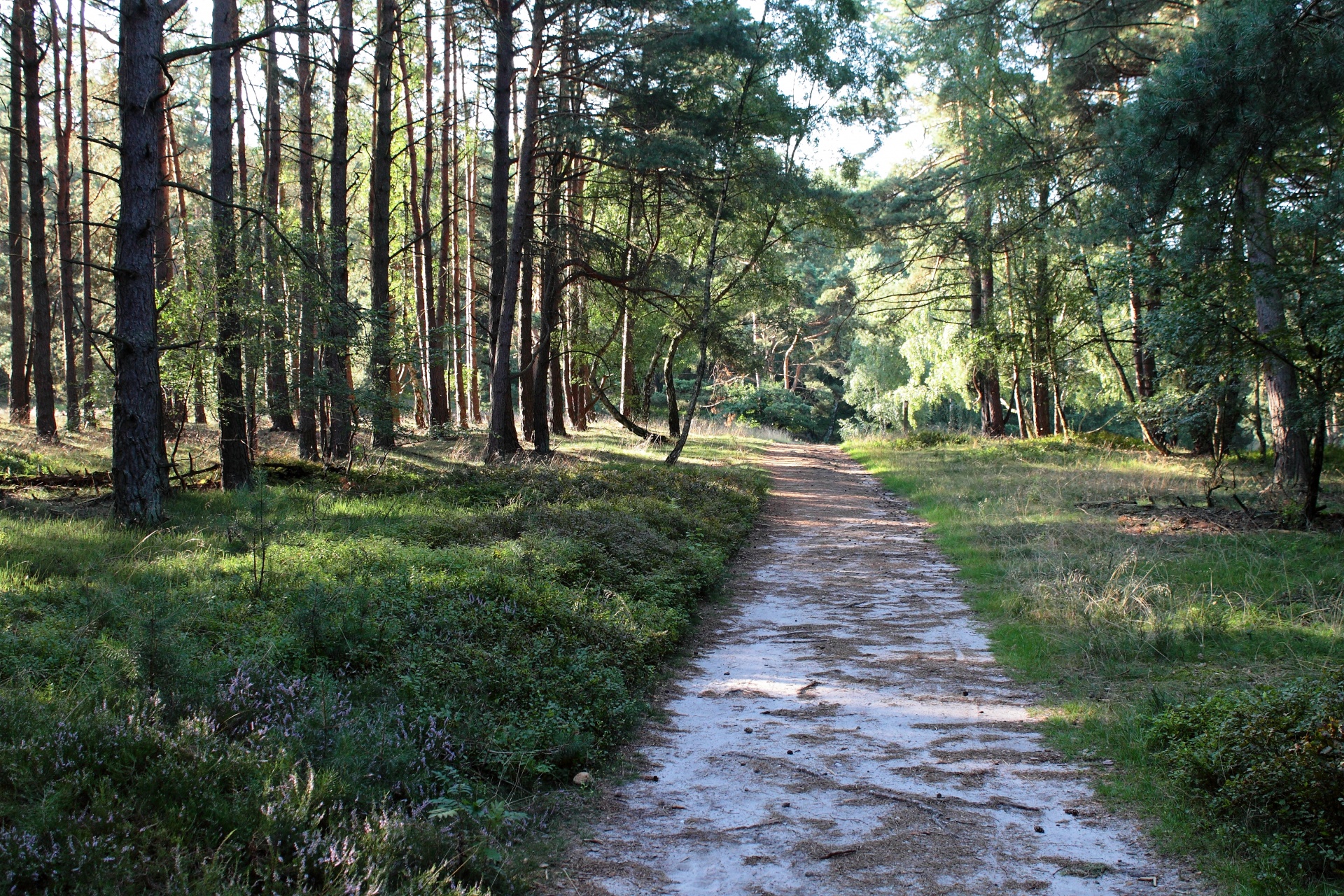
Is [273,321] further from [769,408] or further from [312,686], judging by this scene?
[769,408]

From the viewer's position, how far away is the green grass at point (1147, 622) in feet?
13.6

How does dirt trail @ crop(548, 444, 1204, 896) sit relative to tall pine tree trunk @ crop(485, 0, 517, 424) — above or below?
below

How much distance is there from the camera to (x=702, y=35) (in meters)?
16.0

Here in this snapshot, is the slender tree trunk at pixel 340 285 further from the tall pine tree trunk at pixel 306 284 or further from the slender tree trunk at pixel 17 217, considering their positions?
the slender tree trunk at pixel 17 217

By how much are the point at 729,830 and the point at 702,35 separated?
15366 millimetres

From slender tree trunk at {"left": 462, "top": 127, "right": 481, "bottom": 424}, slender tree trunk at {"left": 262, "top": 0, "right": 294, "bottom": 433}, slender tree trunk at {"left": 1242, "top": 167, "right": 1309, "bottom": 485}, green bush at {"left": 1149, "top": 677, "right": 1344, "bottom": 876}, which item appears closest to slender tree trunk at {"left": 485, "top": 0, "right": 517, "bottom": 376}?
slender tree trunk at {"left": 262, "top": 0, "right": 294, "bottom": 433}

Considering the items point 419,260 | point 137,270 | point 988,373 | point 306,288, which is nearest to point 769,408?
point 988,373

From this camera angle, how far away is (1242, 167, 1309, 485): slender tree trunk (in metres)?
10.1

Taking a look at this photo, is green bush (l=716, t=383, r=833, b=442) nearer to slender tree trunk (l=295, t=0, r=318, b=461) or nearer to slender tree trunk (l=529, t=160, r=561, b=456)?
slender tree trunk (l=529, t=160, r=561, b=456)

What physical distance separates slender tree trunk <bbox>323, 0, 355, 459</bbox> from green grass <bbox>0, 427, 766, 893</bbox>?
429 cm

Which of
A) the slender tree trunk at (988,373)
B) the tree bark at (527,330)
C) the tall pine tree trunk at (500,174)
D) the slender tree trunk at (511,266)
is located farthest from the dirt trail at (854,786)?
the slender tree trunk at (988,373)

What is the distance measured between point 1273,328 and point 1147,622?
6.02 meters

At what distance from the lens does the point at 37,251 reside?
55.7 feet

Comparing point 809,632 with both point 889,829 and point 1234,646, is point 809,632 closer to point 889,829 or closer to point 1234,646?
point 1234,646
